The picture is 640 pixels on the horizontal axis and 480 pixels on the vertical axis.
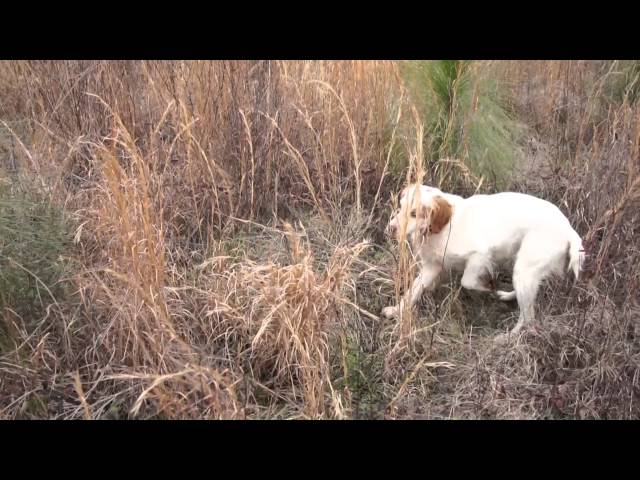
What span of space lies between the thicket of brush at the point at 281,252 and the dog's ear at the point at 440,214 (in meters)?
0.17

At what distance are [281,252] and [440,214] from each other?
0.72m

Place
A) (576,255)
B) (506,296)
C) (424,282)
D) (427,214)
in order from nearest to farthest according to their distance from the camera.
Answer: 1. (576,255)
2. (427,214)
3. (424,282)
4. (506,296)

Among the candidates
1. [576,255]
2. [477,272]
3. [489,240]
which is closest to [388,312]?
[477,272]

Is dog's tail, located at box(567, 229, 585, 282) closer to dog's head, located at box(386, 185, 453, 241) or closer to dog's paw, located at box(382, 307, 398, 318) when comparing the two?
dog's head, located at box(386, 185, 453, 241)

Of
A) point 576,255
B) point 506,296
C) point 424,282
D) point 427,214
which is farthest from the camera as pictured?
point 506,296

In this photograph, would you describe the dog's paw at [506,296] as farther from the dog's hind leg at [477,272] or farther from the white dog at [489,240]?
the dog's hind leg at [477,272]

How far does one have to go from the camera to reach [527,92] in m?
4.26

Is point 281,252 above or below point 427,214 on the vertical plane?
below

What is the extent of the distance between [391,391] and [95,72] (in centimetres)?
233

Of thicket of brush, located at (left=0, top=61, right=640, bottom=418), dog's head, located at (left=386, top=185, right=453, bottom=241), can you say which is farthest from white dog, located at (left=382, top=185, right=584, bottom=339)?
thicket of brush, located at (left=0, top=61, right=640, bottom=418)

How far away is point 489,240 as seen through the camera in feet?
7.97

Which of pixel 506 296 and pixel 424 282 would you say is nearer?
pixel 424 282

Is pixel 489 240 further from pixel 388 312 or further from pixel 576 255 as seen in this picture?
pixel 388 312

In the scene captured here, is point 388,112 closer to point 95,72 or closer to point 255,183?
point 255,183
